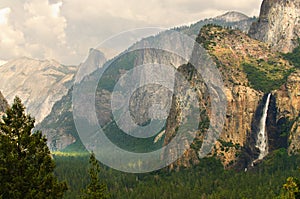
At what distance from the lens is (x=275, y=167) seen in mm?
154500

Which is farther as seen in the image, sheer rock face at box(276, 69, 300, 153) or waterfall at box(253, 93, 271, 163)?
waterfall at box(253, 93, 271, 163)

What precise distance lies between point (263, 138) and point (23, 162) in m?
152

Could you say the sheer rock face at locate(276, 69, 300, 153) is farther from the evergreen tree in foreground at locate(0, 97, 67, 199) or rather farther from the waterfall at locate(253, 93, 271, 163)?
the evergreen tree in foreground at locate(0, 97, 67, 199)

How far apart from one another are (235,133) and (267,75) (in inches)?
1518

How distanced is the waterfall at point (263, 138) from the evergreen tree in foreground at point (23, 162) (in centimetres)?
14332

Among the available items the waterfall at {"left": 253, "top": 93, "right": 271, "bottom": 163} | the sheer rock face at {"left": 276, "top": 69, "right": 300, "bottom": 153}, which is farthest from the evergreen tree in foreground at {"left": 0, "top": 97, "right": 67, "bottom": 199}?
the sheer rock face at {"left": 276, "top": 69, "right": 300, "bottom": 153}

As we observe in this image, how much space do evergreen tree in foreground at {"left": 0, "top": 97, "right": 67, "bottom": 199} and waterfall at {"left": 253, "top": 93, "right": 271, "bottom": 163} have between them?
143316 mm

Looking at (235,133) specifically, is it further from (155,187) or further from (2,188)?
(2,188)

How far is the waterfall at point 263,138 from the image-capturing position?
17448cm

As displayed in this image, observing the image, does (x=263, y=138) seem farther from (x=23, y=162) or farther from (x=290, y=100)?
(x=23, y=162)

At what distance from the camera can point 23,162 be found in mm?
41438

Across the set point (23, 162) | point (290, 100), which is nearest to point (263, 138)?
point (290, 100)

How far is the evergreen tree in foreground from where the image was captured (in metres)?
40.1

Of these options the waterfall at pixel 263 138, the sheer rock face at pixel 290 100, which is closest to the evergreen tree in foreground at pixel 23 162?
the waterfall at pixel 263 138
